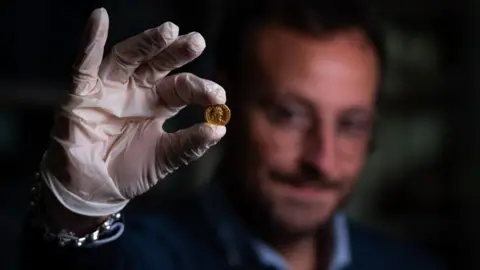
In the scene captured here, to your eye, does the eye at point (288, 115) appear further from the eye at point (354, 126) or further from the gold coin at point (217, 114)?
the gold coin at point (217, 114)

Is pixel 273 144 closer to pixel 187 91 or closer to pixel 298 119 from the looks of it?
pixel 298 119

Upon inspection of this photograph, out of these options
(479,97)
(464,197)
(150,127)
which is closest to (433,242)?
(464,197)

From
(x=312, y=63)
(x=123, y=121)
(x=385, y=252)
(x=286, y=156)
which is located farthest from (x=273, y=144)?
(x=123, y=121)

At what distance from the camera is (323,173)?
100 cm

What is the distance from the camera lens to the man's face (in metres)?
0.99

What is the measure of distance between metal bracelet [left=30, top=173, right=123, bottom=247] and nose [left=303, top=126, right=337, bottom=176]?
360 millimetres

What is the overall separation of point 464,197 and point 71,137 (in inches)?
28.6

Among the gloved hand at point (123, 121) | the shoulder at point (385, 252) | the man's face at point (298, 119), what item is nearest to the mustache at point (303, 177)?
the man's face at point (298, 119)

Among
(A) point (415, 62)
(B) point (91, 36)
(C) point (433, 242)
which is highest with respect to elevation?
(B) point (91, 36)

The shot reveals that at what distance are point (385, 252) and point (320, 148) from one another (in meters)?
0.21

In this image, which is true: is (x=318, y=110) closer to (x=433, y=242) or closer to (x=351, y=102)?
(x=351, y=102)

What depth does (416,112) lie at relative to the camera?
1143 mm

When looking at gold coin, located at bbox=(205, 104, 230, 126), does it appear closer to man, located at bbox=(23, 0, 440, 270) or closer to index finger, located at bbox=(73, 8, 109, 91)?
index finger, located at bbox=(73, 8, 109, 91)

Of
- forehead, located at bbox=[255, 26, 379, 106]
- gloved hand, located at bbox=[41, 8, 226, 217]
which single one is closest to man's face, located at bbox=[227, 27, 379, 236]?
forehead, located at bbox=[255, 26, 379, 106]
